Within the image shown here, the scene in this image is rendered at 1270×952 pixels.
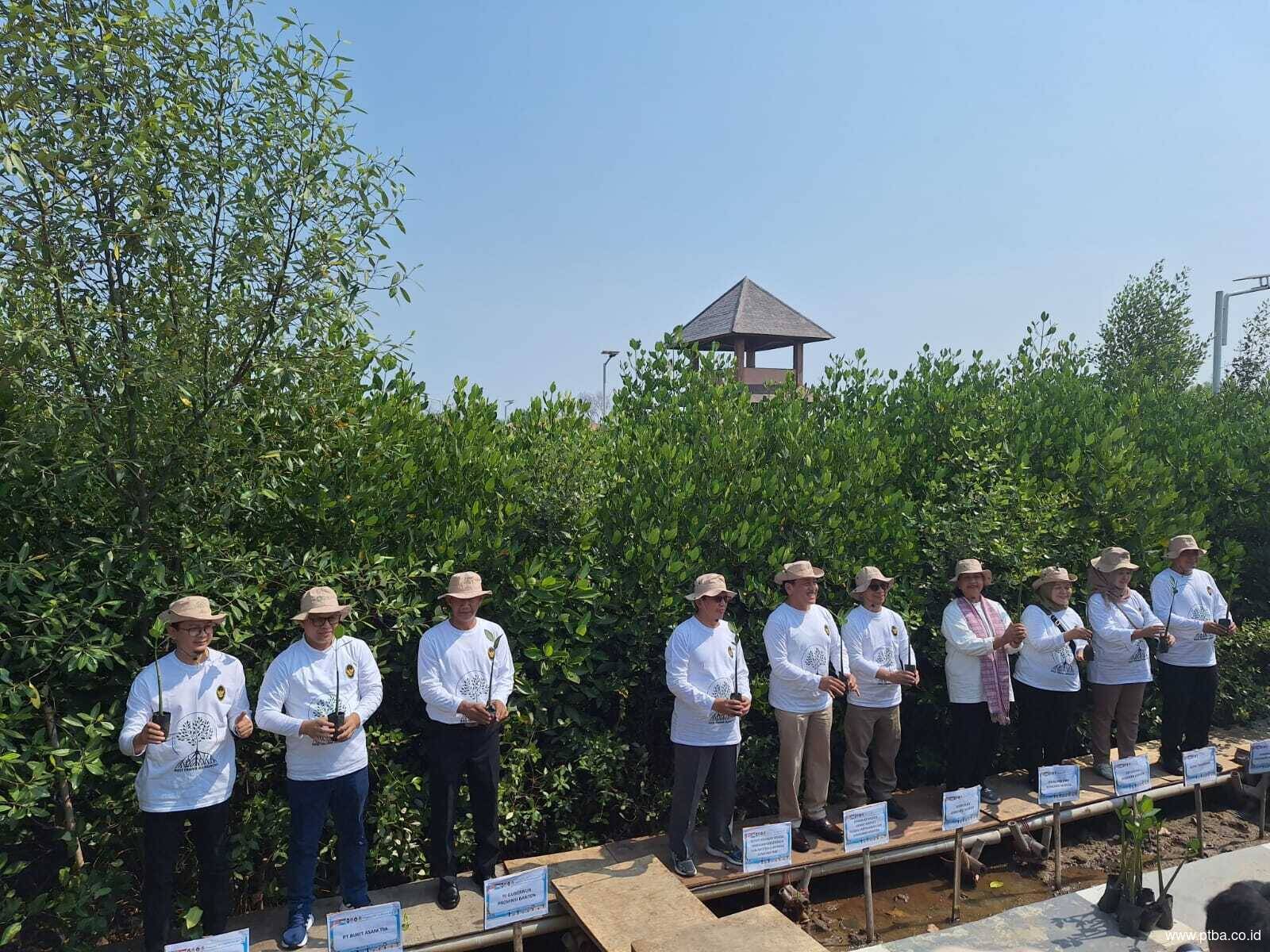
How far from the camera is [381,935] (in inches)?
Result: 165

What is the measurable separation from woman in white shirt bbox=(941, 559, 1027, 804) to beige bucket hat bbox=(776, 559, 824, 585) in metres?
1.21

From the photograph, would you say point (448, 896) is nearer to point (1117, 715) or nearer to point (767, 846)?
point (767, 846)

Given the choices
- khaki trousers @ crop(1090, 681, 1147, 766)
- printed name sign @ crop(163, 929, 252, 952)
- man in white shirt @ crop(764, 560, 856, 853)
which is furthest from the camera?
khaki trousers @ crop(1090, 681, 1147, 766)

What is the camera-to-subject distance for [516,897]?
4527mm

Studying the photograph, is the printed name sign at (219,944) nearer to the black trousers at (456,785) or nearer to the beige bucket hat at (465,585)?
the black trousers at (456,785)

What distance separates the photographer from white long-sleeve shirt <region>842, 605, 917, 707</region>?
584cm

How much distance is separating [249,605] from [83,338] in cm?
151

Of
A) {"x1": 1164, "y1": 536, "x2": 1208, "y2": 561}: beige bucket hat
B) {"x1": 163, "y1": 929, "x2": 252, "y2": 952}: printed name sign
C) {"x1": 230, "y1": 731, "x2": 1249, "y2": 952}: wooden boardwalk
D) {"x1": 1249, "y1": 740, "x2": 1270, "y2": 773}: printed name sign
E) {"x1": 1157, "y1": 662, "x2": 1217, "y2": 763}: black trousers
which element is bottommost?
{"x1": 230, "y1": 731, "x2": 1249, "y2": 952}: wooden boardwalk

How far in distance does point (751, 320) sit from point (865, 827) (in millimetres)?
21013

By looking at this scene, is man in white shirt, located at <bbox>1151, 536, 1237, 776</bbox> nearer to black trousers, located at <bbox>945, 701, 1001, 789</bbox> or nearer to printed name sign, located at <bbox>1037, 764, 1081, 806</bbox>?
printed name sign, located at <bbox>1037, 764, 1081, 806</bbox>

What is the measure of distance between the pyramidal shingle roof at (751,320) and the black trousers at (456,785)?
65.7ft

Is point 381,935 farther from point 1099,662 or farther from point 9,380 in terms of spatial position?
point 1099,662

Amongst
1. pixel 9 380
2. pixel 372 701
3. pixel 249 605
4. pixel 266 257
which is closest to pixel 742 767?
pixel 372 701

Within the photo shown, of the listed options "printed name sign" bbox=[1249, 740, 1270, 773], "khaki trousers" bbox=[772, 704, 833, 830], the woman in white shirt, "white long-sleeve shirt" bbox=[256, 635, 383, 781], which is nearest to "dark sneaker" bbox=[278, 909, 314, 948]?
"white long-sleeve shirt" bbox=[256, 635, 383, 781]
